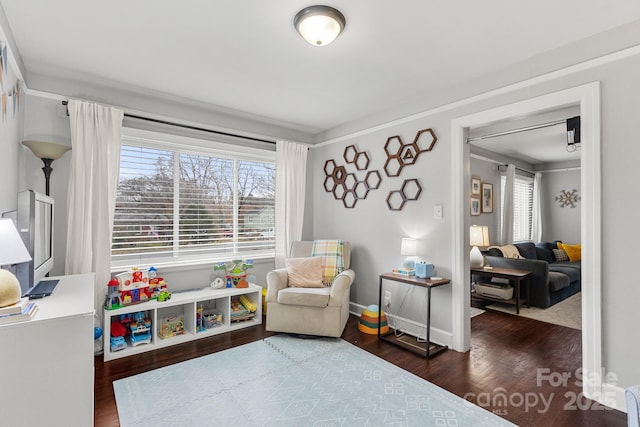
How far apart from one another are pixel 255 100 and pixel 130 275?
83.0 inches

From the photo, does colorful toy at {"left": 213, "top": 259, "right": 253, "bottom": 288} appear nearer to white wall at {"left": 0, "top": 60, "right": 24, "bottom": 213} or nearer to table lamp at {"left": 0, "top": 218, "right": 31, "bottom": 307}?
white wall at {"left": 0, "top": 60, "right": 24, "bottom": 213}

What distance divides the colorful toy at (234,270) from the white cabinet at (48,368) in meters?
1.96

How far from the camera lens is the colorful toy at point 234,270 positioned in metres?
3.53

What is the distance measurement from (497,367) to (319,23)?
293 cm

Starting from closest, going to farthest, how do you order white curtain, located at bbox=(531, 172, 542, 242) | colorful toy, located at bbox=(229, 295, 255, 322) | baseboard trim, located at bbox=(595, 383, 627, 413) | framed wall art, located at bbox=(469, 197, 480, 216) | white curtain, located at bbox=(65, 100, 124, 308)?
baseboard trim, located at bbox=(595, 383, 627, 413), white curtain, located at bbox=(65, 100, 124, 308), colorful toy, located at bbox=(229, 295, 255, 322), framed wall art, located at bbox=(469, 197, 480, 216), white curtain, located at bbox=(531, 172, 542, 242)

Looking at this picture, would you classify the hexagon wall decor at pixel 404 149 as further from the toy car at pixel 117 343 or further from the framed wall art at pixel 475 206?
the toy car at pixel 117 343

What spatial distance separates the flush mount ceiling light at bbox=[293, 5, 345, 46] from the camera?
1827 mm

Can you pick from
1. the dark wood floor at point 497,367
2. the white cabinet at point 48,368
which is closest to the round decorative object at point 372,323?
the dark wood floor at point 497,367

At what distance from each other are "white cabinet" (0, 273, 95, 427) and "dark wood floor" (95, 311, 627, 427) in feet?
1.82

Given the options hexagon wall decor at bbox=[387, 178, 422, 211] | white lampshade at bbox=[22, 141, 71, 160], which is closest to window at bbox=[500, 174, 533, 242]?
hexagon wall decor at bbox=[387, 178, 422, 211]

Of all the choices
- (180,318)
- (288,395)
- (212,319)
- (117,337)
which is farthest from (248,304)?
(288,395)

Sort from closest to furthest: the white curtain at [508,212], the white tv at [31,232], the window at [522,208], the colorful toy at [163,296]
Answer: the white tv at [31,232] → the colorful toy at [163,296] → the white curtain at [508,212] → the window at [522,208]

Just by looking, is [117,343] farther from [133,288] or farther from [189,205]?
[189,205]

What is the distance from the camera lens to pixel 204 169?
371cm
